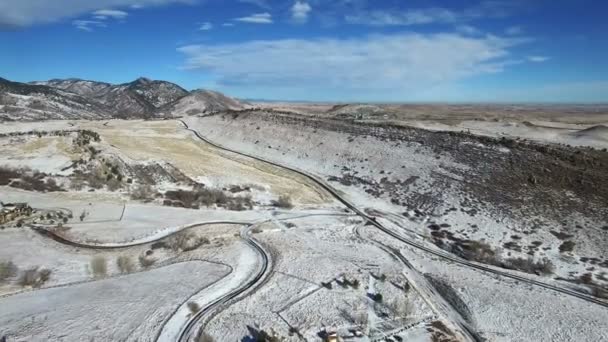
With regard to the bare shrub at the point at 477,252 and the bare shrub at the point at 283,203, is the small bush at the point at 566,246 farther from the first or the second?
the bare shrub at the point at 283,203

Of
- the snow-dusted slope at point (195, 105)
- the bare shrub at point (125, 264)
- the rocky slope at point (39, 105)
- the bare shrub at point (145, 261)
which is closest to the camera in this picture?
the bare shrub at point (125, 264)

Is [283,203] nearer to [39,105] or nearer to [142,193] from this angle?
[142,193]

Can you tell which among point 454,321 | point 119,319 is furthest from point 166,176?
point 454,321

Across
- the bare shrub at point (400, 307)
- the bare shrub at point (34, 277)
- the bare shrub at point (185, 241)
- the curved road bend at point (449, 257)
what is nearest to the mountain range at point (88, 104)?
the curved road bend at point (449, 257)

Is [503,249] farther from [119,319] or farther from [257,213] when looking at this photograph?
[119,319]

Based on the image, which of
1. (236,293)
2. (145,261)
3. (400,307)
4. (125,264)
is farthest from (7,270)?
(400,307)

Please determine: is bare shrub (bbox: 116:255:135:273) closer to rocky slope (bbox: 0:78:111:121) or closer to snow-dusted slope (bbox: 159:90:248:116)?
rocky slope (bbox: 0:78:111:121)
